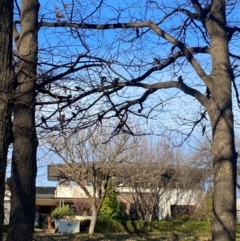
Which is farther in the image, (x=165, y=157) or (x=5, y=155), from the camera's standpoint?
(x=165, y=157)

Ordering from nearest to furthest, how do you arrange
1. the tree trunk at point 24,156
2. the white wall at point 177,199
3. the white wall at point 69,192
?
the tree trunk at point 24,156 < the white wall at point 69,192 < the white wall at point 177,199

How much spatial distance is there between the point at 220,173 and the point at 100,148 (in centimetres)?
2196

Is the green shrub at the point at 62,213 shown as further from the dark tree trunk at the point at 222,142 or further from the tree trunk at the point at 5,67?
the tree trunk at the point at 5,67

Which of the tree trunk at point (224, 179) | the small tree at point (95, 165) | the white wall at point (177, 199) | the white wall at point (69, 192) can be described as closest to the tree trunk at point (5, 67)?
the tree trunk at point (224, 179)

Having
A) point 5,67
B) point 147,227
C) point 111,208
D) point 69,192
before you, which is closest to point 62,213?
point 111,208

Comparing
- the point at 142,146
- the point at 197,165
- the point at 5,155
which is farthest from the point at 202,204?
the point at 5,155

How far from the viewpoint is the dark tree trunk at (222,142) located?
7812 mm

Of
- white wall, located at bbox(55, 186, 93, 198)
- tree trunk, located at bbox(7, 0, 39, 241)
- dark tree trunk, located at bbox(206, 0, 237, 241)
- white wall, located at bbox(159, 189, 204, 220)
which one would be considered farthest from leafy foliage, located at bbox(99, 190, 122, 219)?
tree trunk, located at bbox(7, 0, 39, 241)

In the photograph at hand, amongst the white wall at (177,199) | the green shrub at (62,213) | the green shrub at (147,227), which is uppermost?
the white wall at (177,199)

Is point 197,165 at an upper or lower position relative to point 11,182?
upper

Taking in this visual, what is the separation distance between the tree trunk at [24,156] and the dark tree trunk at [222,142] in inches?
97.4

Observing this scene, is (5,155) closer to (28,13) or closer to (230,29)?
(28,13)

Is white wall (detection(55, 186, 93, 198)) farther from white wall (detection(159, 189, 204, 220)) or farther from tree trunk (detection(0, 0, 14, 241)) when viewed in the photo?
tree trunk (detection(0, 0, 14, 241))

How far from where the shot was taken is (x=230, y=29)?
9.00m
